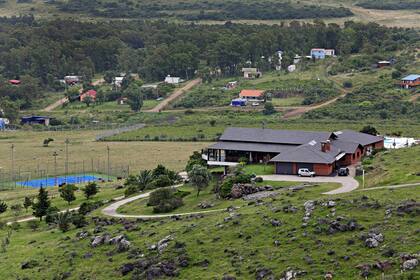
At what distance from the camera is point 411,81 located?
463ft

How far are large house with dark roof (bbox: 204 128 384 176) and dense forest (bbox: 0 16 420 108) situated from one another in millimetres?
85997

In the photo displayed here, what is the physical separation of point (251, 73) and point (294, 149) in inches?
3790

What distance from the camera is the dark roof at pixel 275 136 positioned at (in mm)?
77938

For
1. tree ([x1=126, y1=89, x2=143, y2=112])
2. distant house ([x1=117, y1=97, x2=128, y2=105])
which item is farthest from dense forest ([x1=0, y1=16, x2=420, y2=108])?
tree ([x1=126, y1=89, x2=143, y2=112])

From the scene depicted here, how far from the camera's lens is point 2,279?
56.2 metres

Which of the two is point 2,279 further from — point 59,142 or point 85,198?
point 59,142

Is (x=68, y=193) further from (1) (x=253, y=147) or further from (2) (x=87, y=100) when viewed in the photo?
(2) (x=87, y=100)

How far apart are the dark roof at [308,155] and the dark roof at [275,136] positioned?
4082mm

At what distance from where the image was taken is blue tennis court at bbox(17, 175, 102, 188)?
91.1 meters

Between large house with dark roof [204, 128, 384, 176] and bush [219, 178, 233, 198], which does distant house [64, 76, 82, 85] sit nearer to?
large house with dark roof [204, 128, 384, 176]

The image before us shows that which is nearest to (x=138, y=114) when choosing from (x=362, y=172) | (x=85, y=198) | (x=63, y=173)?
(x=63, y=173)

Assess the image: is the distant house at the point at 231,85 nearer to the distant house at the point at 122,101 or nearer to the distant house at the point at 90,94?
the distant house at the point at 122,101

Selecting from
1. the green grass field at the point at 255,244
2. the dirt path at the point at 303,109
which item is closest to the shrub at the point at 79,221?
the green grass field at the point at 255,244

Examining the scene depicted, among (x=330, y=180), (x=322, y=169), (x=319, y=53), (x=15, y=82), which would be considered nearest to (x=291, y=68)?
(x=319, y=53)
